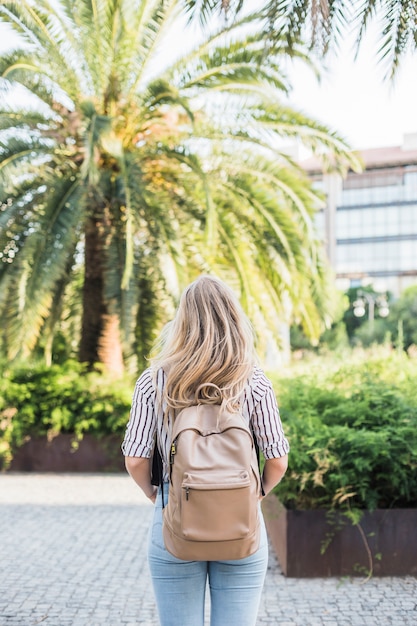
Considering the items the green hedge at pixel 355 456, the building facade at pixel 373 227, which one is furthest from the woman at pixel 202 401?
the building facade at pixel 373 227

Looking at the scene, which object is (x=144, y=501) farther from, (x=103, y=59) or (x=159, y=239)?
(x=103, y=59)

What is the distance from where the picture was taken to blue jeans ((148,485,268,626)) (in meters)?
2.37

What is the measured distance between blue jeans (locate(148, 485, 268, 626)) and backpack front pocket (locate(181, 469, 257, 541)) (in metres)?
0.21

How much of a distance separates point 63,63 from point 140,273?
3.21 meters

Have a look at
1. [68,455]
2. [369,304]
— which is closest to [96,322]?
[68,455]

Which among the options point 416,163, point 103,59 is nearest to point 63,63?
point 103,59

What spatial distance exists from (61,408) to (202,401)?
9.48 m

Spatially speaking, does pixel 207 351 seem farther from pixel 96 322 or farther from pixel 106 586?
pixel 96 322

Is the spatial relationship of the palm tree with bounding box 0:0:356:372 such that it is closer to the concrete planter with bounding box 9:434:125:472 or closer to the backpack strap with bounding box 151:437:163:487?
the concrete planter with bounding box 9:434:125:472

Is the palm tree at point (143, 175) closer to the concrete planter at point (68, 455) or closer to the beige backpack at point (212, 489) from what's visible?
the concrete planter at point (68, 455)

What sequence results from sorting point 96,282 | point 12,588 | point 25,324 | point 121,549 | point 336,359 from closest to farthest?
point 12,588
point 121,549
point 25,324
point 336,359
point 96,282

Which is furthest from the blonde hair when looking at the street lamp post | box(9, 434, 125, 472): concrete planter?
the street lamp post

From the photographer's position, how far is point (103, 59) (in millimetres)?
10508

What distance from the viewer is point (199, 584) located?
2.40 meters
